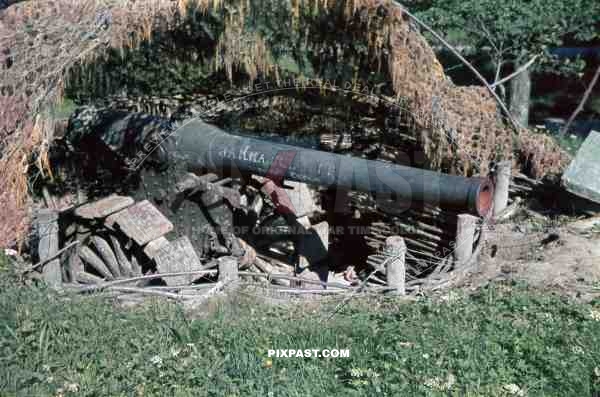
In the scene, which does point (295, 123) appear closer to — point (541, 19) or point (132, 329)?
point (541, 19)

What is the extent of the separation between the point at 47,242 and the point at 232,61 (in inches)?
144

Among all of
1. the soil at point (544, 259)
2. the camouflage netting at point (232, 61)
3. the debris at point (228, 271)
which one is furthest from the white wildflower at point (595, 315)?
the camouflage netting at point (232, 61)

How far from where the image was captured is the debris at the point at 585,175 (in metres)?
7.09

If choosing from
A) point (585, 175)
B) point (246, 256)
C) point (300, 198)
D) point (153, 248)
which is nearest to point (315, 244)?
point (300, 198)

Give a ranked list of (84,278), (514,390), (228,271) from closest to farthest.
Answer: (514,390), (228,271), (84,278)

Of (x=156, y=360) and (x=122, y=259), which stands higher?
(x=156, y=360)

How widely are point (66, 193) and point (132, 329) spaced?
4.14 metres

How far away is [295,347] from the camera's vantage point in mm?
4453

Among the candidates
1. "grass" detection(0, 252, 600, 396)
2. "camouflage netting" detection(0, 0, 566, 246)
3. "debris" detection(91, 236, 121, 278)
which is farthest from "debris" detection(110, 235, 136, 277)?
"grass" detection(0, 252, 600, 396)

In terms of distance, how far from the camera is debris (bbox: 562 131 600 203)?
709 centimetres

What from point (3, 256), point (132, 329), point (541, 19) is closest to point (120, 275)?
point (3, 256)

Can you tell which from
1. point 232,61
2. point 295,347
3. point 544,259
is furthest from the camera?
point 232,61

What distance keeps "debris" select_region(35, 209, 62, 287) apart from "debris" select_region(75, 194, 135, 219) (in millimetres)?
783

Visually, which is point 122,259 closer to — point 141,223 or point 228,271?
point 141,223
